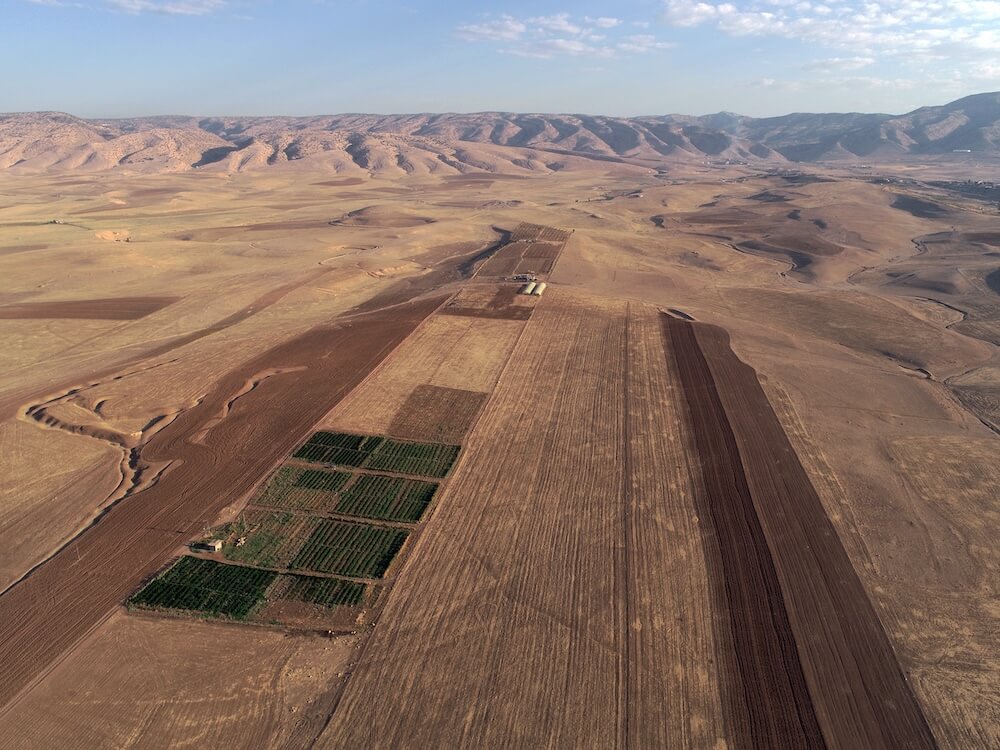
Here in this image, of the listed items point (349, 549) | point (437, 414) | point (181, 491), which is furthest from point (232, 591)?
point (437, 414)

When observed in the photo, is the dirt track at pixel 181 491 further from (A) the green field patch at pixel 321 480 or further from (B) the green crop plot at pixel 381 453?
(A) the green field patch at pixel 321 480

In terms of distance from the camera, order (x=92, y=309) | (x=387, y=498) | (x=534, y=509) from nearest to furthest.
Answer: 1. (x=534, y=509)
2. (x=387, y=498)
3. (x=92, y=309)

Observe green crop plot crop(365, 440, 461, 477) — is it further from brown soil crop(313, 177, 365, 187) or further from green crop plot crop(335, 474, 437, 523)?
brown soil crop(313, 177, 365, 187)

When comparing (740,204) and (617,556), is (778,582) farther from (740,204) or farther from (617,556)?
(740,204)

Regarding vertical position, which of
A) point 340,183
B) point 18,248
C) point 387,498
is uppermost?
point 340,183

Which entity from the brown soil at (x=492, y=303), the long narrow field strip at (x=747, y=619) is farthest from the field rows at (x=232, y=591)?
the brown soil at (x=492, y=303)

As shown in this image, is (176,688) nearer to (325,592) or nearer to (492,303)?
(325,592)
